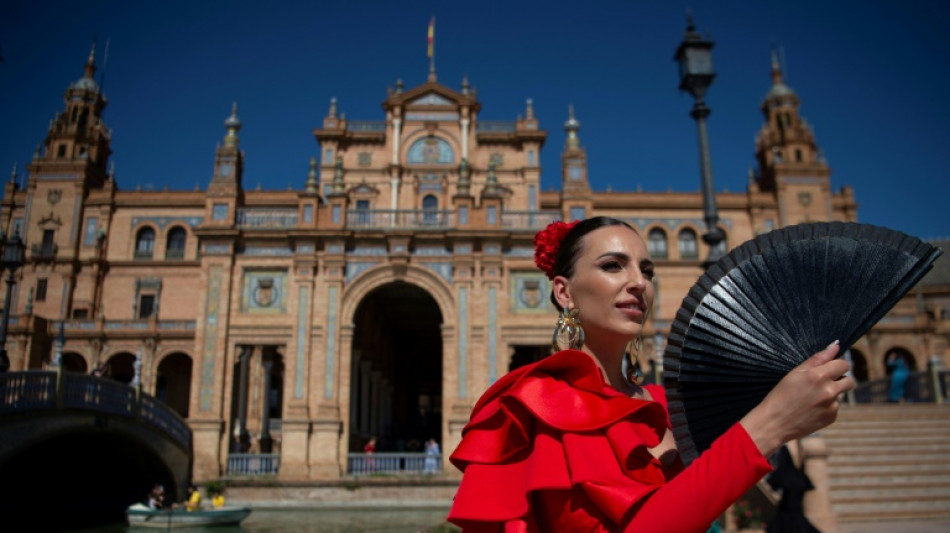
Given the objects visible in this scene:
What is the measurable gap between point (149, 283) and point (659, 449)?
4350cm

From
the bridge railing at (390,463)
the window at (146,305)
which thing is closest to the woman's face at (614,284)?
the bridge railing at (390,463)

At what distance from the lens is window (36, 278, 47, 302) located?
1561 inches

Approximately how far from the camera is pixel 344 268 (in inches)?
896

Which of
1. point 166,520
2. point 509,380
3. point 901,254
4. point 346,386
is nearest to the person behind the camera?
point 901,254

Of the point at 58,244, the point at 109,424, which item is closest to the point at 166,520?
the point at 109,424

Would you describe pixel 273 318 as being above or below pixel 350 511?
above

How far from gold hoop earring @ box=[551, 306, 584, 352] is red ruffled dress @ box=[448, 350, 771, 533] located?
35 cm

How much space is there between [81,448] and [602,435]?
21697 mm

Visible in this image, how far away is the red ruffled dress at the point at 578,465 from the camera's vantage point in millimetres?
1535

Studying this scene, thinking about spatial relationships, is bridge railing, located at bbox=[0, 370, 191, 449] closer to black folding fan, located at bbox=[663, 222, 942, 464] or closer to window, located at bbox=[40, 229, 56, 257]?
black folding fan, located at bbox=[663, 222, 942, 464]

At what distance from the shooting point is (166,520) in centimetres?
1620

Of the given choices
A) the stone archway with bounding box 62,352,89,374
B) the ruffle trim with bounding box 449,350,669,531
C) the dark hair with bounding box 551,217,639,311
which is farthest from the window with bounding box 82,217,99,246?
the ruffle trim with bounding box 449,350,669,531

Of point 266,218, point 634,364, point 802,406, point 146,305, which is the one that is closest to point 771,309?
point 802,406

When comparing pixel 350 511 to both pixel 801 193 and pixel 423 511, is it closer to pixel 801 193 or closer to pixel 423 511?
pixel 423 511
